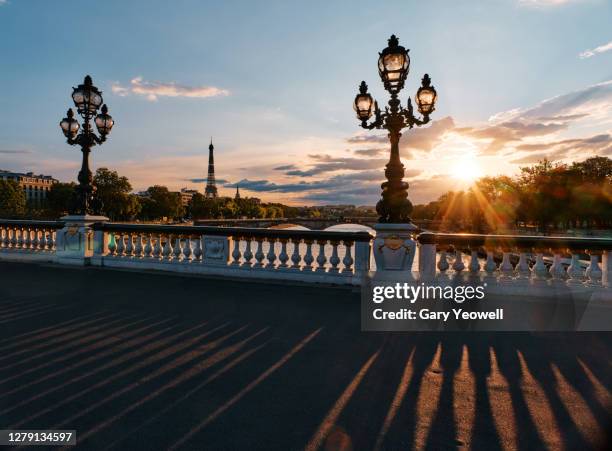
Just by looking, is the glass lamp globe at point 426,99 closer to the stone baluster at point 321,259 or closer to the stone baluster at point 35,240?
the stone baluster at point 321,259

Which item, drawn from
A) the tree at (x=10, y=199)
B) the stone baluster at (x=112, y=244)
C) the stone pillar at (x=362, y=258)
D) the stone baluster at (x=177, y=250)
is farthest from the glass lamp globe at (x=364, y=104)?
the tree at (x=10, y=199)

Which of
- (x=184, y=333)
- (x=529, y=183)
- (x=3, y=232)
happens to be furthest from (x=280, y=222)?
(x=184, y=333)

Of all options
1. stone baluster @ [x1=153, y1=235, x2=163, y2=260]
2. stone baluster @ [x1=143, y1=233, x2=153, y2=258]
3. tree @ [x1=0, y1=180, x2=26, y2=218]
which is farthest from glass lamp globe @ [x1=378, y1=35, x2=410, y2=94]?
tree @ [x1=0, y1=180, x2=26, y2=218]

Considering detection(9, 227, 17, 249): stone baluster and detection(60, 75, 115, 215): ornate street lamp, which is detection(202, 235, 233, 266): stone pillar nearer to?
detection(60, 75, 115, 215): ornate street lamp

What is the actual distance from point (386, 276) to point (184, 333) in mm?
4584

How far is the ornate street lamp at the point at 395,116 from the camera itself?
8758 mm

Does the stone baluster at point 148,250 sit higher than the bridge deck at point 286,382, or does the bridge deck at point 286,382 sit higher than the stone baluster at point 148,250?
the stone baluster at point 148,250

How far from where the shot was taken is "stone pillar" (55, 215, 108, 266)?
12013 millimetres

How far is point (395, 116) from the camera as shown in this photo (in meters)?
8.91

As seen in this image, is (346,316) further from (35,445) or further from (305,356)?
(35,445)

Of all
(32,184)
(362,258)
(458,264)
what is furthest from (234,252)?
(32,184)

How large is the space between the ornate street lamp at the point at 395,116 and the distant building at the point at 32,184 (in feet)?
529

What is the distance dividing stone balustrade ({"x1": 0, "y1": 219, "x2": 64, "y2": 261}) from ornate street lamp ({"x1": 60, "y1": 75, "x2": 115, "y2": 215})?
3.93 ft

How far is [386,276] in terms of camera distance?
8469 millimetres
